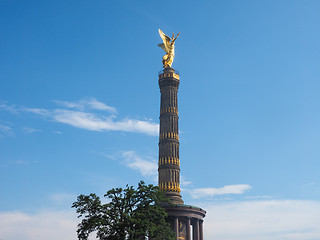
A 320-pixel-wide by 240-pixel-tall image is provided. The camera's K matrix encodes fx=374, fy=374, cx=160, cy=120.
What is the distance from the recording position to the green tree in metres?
47.9

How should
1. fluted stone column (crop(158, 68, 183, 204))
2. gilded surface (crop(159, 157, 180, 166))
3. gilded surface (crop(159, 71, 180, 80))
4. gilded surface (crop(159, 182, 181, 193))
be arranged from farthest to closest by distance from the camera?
gilded surface (crop(159, 71, 180, 80))
gilded surface (crop(159, 157, 180, 166))
fluted stone column (crop(158, 68, 183, 204))
gilded surface (crop(159, 182, 181, 193))

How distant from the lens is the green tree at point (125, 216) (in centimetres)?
4791

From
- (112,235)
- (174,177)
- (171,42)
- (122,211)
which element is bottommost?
(112,235)

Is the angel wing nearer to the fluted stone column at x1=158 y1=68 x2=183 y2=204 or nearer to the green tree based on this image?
the fluted stone column at x1=158 y1=68 x2=183 y2=204

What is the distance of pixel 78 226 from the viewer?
49.6 meters

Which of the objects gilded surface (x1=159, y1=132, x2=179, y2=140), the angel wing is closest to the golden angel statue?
Answer: the angel wing

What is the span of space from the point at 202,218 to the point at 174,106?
2239 cm

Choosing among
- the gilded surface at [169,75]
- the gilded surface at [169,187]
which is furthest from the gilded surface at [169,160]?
the gilded surface at [169,75]

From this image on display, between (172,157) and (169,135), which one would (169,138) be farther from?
(172,157)

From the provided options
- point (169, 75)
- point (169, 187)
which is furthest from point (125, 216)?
point (169, 75)

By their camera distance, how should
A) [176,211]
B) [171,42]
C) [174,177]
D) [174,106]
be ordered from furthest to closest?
[171,42], [174,106], [174,177], [176,211]

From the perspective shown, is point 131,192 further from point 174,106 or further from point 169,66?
point 169,66

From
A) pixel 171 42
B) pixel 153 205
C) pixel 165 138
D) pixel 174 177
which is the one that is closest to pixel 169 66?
pixel 171 42

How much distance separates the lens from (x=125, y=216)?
48000 mm
